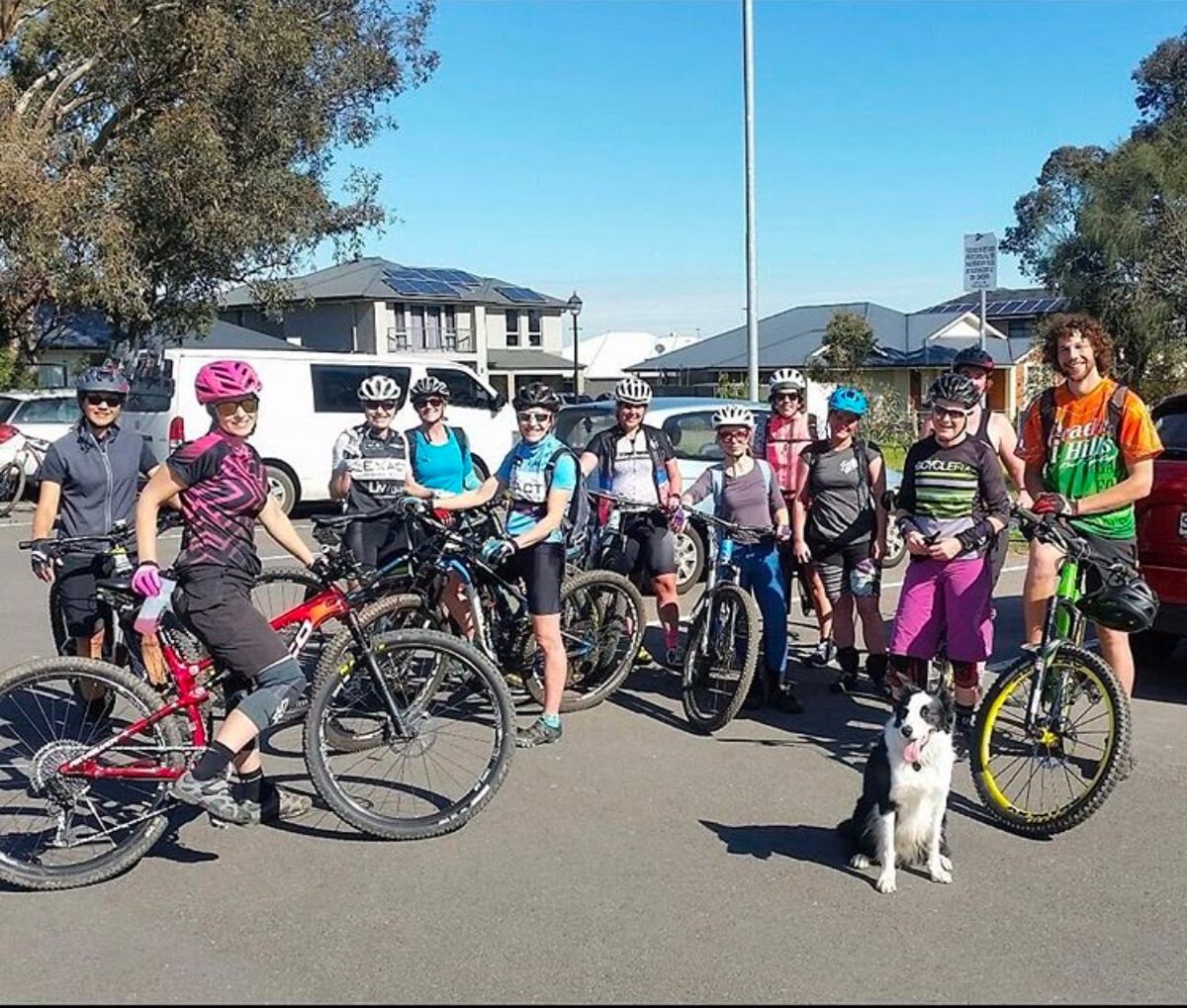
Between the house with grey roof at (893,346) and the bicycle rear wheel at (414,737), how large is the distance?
129 ft

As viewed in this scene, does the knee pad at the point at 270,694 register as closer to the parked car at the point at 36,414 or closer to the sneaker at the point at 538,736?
the sneaker at the point at 538,736

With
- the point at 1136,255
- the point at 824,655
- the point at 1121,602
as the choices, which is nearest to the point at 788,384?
the point at 824,655

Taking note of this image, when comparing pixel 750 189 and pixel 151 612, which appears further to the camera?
pixel 750 189

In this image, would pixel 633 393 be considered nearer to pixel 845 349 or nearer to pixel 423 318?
pixel 845 349

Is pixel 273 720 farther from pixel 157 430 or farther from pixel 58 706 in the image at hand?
pixel 157 430

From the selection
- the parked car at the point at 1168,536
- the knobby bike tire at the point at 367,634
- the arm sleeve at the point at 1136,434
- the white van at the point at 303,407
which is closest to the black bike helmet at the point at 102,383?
the knobby bike tire at the point at 367,634

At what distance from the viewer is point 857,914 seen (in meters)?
4.09

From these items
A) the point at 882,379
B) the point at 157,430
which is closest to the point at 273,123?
the point at 157,430

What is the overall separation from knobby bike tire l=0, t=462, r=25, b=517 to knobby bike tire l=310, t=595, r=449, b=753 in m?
13.9

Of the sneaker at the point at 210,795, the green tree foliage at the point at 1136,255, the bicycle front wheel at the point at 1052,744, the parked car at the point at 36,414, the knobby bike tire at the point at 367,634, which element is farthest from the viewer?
the green tree foliage at the point at 1136,255

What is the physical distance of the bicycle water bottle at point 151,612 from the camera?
14.7 feet

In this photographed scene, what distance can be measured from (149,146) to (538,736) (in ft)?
63.5

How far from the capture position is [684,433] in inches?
450

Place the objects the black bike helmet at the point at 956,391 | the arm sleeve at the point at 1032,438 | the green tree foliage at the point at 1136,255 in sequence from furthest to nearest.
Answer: the green tree foliage at the point at 1136,255
the arm sleeve at the point at 1032,438
the black bike helmet at the point at 956,391
